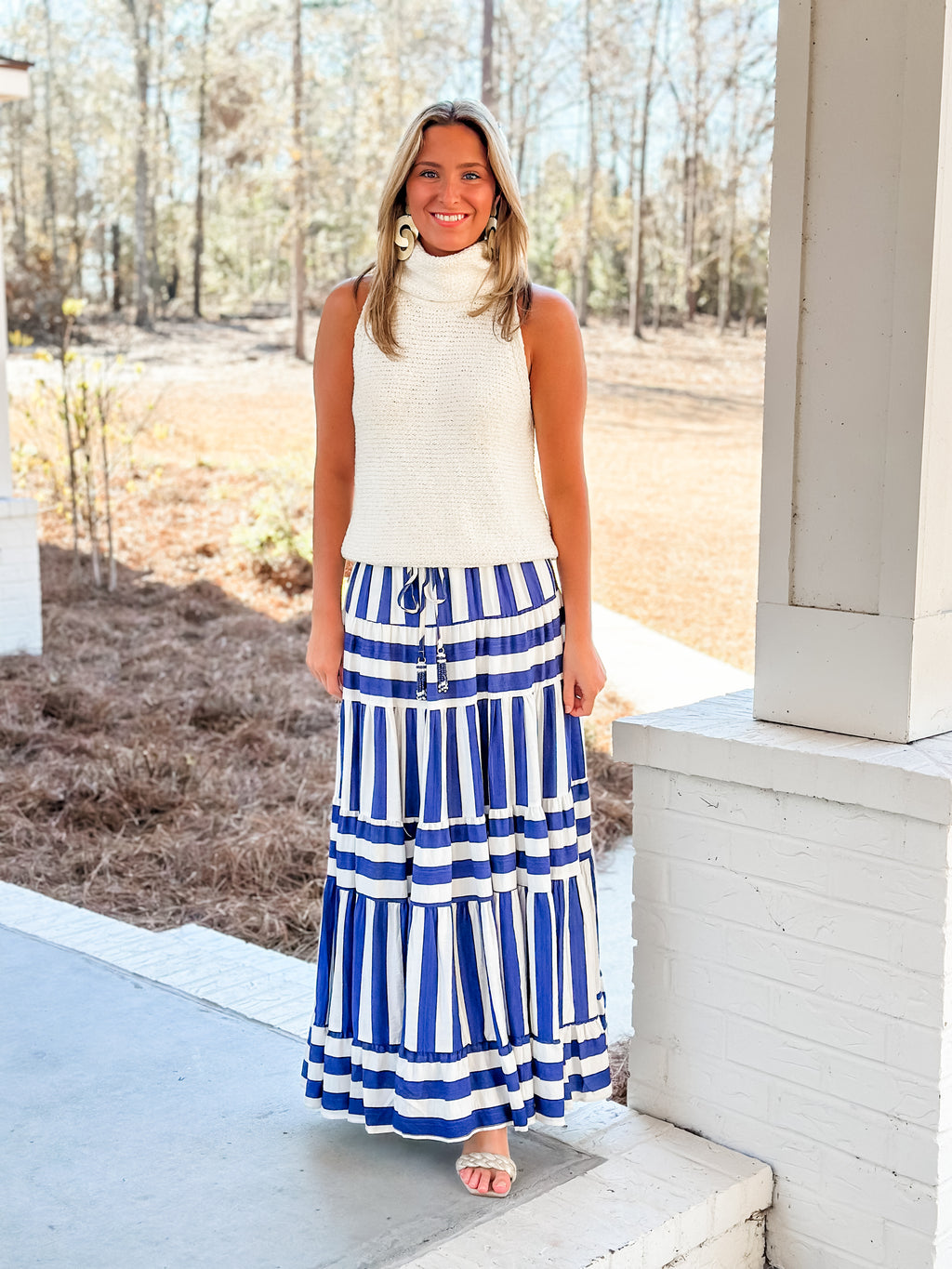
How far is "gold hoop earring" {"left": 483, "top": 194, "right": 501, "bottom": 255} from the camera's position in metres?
1.97

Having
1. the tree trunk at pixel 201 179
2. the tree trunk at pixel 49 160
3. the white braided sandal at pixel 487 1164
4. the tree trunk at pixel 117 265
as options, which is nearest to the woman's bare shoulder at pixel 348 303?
the white braided sandal at pixel 487 1164

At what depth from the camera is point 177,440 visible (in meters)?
12.4

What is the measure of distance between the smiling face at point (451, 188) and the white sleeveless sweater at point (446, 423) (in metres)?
0.03

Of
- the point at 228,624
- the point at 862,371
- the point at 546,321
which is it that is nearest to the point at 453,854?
the point at 546,321

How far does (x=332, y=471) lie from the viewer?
2.11 m

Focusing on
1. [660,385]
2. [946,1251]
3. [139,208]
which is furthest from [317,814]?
[139,208]

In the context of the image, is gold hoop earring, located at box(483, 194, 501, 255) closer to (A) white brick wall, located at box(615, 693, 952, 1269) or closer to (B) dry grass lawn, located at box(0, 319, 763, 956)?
(A) white brick wall, located at box(615, 693, 952, 1269)

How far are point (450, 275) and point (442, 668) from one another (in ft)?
1.79

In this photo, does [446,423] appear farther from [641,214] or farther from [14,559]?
[641,214]

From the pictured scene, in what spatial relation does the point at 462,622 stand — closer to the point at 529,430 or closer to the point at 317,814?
the point at 529,430

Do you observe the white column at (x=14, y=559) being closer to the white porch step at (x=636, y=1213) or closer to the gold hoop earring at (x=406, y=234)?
the gold hoop earring at (x=406, y=234)

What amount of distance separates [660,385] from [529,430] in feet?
45.6

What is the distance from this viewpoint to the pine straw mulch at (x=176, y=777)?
144 inches

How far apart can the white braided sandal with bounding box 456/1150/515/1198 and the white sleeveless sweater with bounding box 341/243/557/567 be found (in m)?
0.83
